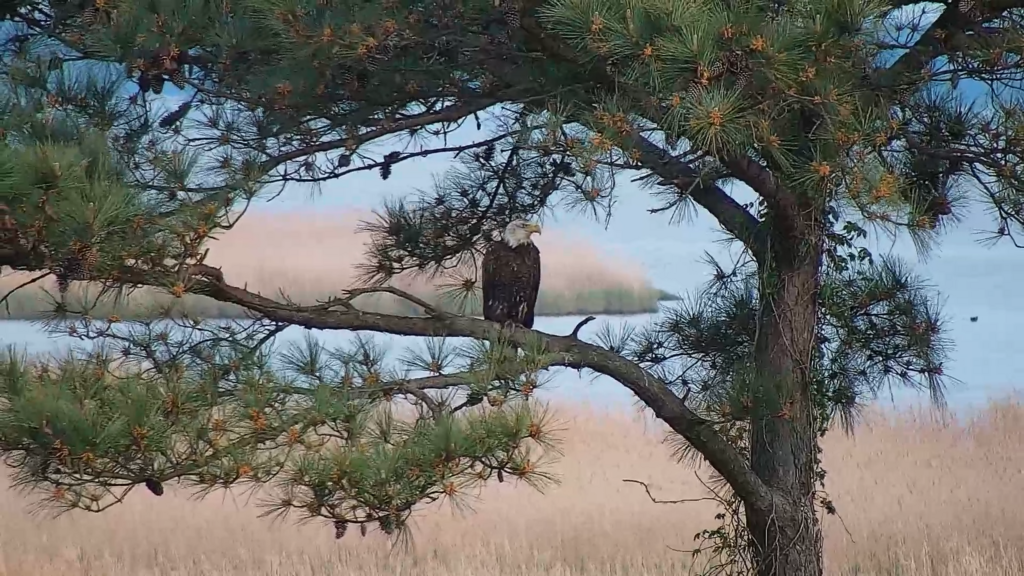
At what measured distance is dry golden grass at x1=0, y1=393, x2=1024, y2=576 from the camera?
3742 millimetres

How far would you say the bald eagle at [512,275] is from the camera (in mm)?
2771

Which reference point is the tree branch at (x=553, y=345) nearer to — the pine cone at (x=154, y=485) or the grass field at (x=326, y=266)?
the pine cone at (x=154, y=485)

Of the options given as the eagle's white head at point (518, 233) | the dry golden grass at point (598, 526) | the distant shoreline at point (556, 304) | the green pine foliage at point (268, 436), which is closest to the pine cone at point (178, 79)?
the green pine foliage at point (268, 436)

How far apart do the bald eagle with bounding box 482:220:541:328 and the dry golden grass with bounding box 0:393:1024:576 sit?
1.03 meters

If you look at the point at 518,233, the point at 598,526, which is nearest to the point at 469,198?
the point at 518,233

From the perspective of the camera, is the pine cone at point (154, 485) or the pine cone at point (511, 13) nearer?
the pine cone at point (154, 485)

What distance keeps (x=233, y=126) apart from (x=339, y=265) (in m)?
1.27

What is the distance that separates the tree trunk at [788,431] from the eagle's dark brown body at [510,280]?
0.59 metres

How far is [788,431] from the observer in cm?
248

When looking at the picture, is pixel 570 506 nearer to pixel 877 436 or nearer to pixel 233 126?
pixel 877 436

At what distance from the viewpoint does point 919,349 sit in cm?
271

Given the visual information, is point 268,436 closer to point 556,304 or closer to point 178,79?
point 178,79

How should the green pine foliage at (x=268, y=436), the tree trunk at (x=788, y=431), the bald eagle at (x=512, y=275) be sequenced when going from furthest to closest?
the bald eagle at (x=512, y=275)
the tree trunk at (x=788, y=431)
the green pine foliage at (x=268, y=436)

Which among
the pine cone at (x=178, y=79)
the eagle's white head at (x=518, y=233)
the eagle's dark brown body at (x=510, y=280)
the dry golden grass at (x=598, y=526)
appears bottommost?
the dry golden grass at (x=598, y=526)
